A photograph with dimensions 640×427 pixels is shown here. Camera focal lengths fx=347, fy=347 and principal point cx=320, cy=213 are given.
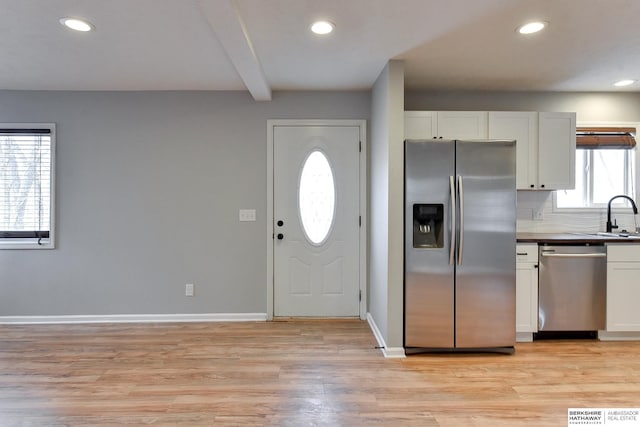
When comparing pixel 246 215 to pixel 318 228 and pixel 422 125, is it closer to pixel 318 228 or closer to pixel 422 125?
pixel 318 228

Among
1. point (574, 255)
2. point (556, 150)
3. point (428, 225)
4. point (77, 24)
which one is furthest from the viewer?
point (556, 150)

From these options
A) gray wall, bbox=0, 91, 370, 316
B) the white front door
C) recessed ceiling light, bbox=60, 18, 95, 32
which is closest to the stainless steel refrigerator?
Result: the white front door

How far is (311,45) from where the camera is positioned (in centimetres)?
260

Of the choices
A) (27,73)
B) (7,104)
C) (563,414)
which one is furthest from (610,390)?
(7,104)

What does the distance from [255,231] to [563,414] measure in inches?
113

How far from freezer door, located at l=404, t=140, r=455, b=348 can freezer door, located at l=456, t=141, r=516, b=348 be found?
0.09m

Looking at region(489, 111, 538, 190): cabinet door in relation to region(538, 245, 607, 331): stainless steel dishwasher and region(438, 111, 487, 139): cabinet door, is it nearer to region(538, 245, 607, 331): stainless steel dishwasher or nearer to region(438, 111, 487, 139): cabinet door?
region(438, 111, 487, 139): cabinet door

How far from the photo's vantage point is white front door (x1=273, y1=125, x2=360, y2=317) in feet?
12.2

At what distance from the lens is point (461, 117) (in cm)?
331

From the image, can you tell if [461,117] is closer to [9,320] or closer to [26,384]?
[26,384]

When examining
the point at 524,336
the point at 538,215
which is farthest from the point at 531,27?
the point at 524,336

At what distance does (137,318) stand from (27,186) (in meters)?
1.78

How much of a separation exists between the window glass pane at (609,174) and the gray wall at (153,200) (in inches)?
102

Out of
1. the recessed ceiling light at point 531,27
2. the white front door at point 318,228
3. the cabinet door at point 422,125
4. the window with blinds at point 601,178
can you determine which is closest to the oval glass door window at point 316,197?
the white front door at point 318,228
